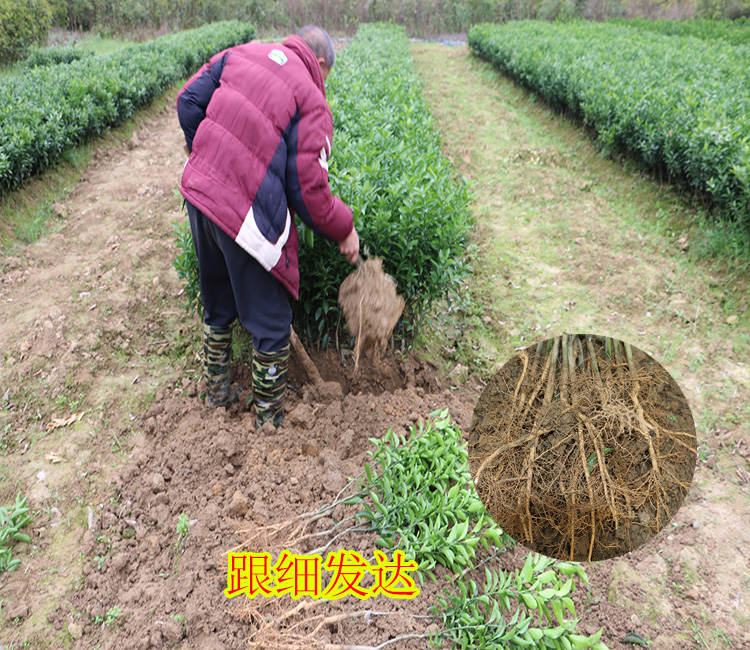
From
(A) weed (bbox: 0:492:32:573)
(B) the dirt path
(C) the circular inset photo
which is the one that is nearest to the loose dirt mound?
(A) weed (bbox: 0:492:32:573)

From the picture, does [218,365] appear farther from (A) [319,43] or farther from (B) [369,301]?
(A) [319,43]

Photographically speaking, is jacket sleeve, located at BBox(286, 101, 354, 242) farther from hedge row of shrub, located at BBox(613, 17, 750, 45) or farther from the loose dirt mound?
hedge row of shrub, located at BBox(613, 17, 750, 45)

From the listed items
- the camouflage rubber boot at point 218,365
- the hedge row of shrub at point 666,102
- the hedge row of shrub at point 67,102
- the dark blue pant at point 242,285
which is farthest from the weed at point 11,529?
the hedge row of shrub at point 666,102

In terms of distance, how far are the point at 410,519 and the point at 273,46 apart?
2466mm

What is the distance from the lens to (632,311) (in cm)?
457

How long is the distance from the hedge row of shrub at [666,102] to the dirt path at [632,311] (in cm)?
48

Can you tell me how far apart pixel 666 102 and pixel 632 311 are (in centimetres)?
348

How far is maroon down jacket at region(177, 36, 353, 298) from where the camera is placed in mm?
2320

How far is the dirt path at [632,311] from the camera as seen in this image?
234cm

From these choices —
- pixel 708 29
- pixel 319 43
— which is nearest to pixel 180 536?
pixel 319 43

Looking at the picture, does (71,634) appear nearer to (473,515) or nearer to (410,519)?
(410,519)

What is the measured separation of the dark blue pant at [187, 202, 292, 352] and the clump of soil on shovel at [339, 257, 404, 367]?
0.36 meters

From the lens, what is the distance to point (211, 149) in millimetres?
2340

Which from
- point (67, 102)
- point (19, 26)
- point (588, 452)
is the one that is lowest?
point (588, 452)
